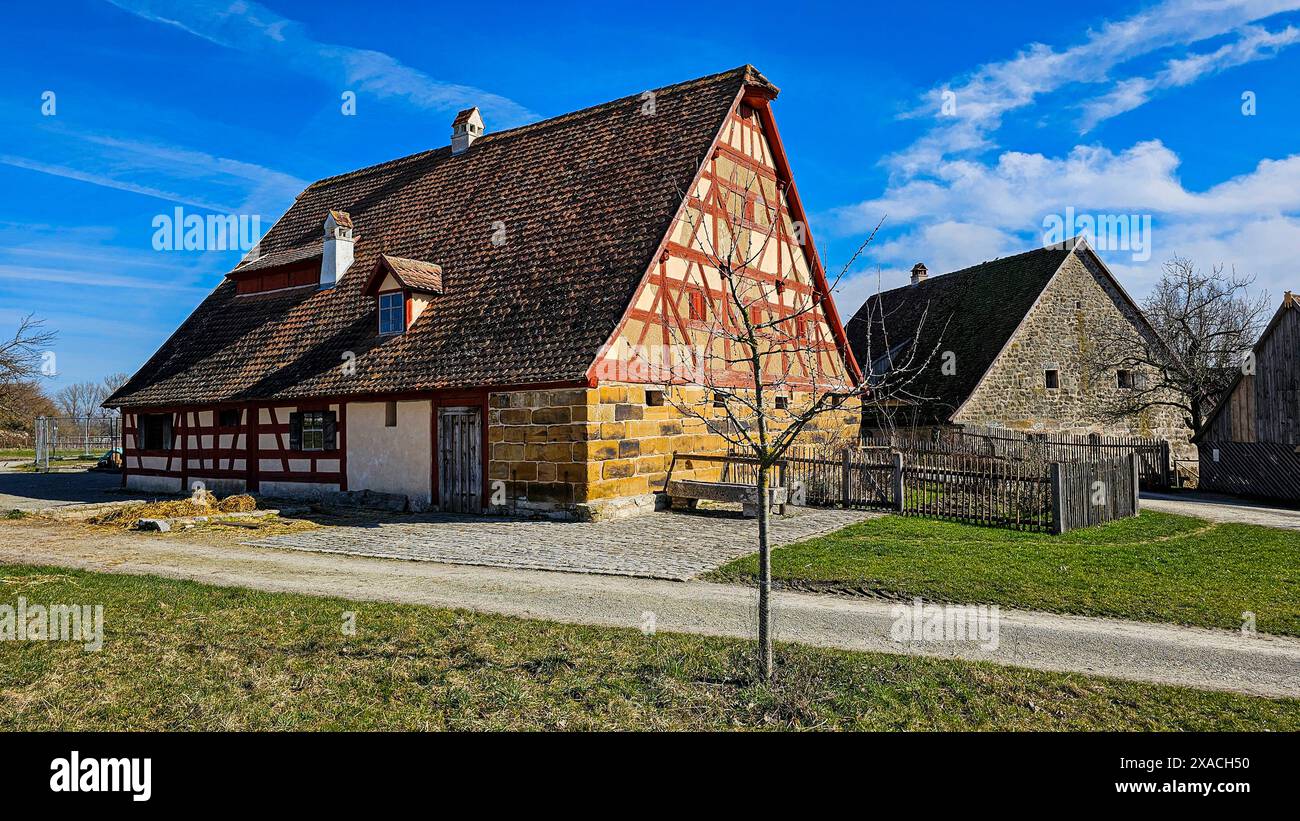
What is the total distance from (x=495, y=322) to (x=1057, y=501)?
1164cm

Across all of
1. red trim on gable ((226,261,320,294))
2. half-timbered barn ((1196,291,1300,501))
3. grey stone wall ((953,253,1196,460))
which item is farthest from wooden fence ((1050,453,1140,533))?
red trim on gable ((226,261,320,294))

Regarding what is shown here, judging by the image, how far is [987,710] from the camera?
5.28 metres

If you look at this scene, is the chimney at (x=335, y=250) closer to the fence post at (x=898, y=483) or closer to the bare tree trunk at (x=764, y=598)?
the fence post at (x=898, y=483)

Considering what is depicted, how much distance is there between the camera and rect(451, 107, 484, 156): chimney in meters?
23.8

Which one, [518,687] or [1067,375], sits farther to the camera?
[1067,375]

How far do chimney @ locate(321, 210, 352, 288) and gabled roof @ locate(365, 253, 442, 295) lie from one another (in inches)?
147

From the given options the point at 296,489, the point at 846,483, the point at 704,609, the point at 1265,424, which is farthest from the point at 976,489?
the point at 296,489

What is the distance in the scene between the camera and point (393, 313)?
1900 centimetres

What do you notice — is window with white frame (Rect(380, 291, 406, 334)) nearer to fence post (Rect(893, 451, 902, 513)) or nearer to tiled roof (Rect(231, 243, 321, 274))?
tiled roof (Rect(231, 243, 321, 274))

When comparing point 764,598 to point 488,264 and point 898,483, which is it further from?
point 488,264

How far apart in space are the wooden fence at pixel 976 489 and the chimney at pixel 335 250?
12.5 meters
